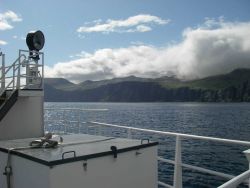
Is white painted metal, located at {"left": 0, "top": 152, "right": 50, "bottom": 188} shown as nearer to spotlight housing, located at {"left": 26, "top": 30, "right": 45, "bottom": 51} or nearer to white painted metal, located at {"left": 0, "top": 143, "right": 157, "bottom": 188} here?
white painted metal, located at {"left": 0, "top": 143, "right": 157, "bottom": 188}

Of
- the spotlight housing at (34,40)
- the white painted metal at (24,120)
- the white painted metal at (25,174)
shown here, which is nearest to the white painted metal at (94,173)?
the white painted metal at (25,174)

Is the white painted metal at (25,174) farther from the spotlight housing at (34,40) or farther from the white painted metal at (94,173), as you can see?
the spotlight housing at (34,40)

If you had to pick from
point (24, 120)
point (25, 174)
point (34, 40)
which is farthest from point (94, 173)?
point (34, 40)

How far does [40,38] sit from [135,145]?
18.5 feet

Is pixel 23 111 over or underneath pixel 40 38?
underneath

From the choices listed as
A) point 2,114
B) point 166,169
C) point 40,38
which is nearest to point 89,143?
point 2,114

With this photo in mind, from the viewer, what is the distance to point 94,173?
5.18 metres

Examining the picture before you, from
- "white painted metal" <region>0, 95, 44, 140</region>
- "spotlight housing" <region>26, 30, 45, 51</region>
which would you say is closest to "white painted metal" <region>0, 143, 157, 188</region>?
"white painted metal" <region>0, 95, 44, 140</region>

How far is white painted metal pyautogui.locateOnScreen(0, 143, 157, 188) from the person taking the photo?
15.4 ft

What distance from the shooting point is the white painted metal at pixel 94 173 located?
470cm

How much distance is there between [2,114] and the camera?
8.12 metres

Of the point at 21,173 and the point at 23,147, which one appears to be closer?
the point at 21,173

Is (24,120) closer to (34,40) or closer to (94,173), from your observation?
(34,40)

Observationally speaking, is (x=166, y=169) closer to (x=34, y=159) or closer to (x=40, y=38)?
(x=40, y=38)
